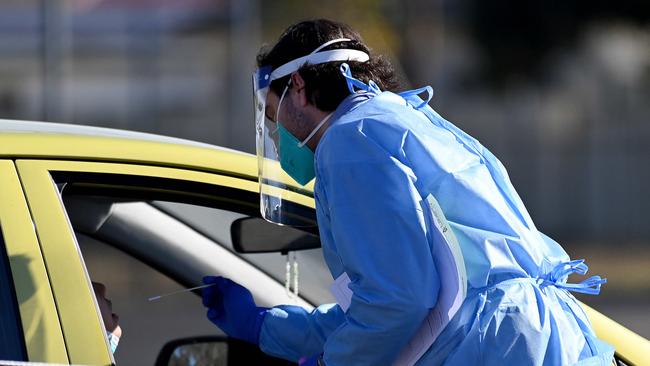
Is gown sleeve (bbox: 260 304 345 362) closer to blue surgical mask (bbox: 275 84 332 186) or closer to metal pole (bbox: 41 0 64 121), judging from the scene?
blue surgical mask (bbox: 275 84 332 186)

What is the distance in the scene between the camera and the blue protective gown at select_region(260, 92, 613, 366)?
6.84 feet

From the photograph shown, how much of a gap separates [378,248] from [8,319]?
0.68m

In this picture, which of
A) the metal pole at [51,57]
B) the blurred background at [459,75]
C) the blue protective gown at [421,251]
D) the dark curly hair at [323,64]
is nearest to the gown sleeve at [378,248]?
the blue protective gown at [421,251]

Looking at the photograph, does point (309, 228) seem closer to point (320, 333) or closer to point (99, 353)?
point (320, 333)

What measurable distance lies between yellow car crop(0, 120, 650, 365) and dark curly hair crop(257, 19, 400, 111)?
233 millimetres

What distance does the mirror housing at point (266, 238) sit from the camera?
2.80 meters

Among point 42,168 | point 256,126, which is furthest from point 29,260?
point 256,126

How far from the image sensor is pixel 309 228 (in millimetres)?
2660

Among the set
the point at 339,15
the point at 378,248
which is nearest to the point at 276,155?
the point at 378,248

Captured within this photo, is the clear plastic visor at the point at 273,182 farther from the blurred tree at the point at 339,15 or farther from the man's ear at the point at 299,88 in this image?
the blurred tree at the point at 339,15

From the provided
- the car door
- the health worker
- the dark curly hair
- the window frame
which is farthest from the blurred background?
the window frame

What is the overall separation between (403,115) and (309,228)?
51 centimetres

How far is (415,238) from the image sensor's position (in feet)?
6.84

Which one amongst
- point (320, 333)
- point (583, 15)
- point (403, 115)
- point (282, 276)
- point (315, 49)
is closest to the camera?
point (403, 115)
